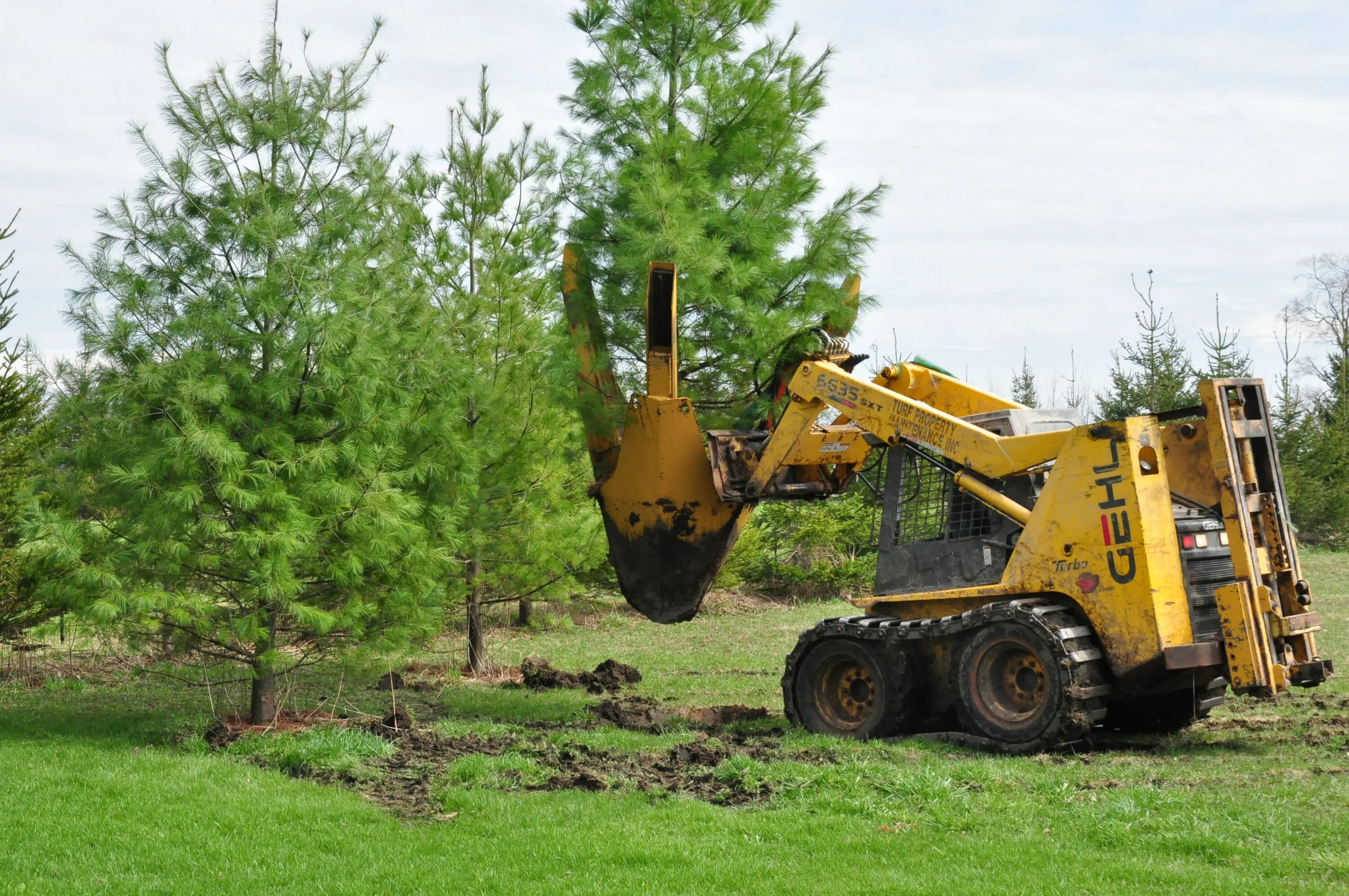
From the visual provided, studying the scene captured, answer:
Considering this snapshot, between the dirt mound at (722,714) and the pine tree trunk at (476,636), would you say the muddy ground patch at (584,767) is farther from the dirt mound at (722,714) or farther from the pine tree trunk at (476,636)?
the pine tree trunk at (476,636)

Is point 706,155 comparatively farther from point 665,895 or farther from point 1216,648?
point 665,895

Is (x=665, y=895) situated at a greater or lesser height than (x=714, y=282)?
lesser

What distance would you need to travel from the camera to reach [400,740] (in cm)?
984

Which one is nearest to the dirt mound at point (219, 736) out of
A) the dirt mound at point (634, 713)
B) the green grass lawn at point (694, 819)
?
the green grass lawn at point (694, 819)

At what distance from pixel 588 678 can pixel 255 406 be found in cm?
534

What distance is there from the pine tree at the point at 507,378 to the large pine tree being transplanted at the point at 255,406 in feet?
7.67

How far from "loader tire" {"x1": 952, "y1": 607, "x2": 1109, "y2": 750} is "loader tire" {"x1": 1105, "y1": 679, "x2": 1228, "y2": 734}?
119cm

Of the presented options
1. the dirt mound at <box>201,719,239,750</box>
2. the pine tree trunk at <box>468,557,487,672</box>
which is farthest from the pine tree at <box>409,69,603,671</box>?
the dirt mound at <box>201,719,239,750</box>

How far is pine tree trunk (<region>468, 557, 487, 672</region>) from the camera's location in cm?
1484

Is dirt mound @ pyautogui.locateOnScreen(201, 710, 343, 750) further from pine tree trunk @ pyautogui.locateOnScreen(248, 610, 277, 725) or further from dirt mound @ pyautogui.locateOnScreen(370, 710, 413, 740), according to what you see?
dirt mound @ pyautogui.locateOnScreen(370, 710, 413, 740)

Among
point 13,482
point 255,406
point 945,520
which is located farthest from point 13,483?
point 945,520

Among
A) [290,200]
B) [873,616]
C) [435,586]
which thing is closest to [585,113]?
[290,200]

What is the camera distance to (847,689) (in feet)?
34.1

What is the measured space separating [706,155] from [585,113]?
1.58 metres
